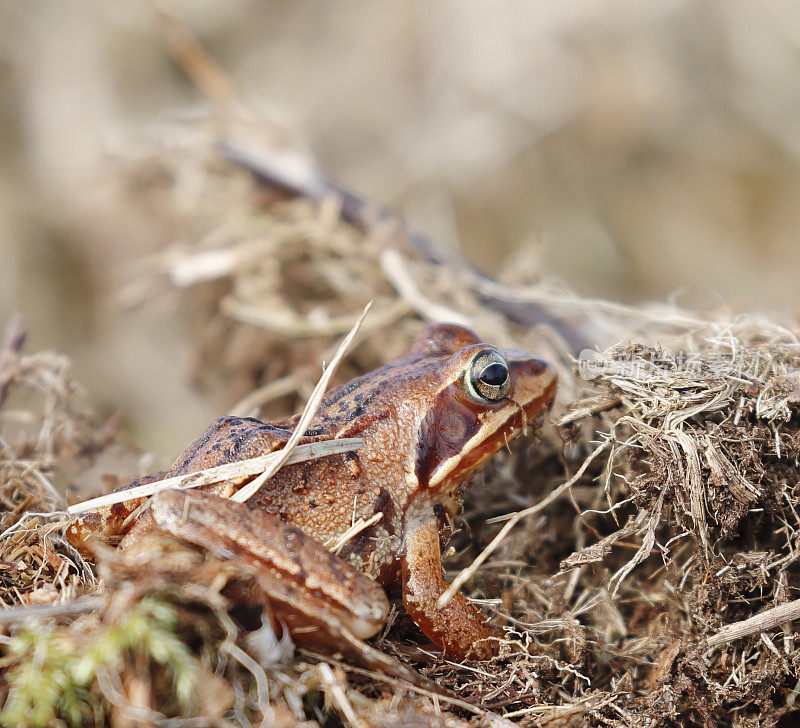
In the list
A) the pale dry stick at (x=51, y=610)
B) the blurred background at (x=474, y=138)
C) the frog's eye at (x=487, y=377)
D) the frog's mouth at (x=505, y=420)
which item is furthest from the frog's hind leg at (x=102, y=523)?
the blurred background at (x=474, y=138)

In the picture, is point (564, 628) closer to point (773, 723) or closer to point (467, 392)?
point (773, 723)

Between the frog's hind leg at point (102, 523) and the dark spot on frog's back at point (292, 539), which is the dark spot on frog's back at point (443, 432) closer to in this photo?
the dark spot on frog's back at point (292, 539)

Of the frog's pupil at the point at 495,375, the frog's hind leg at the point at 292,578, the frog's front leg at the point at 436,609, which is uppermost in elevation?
the frog's pupil at the point at 495,375

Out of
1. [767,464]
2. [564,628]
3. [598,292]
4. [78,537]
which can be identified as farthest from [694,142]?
[78,537]

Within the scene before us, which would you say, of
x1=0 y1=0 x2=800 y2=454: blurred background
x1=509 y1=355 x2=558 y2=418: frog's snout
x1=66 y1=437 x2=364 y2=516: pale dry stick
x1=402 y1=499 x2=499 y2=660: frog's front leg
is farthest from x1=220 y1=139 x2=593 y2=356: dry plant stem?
x1=66 y1=437 x2=364 y2=516: pale dry stick

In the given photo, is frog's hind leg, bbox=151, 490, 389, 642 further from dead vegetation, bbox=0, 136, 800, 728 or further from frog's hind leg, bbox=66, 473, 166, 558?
frog's hind leg, bbox=66, 473, 166, 558

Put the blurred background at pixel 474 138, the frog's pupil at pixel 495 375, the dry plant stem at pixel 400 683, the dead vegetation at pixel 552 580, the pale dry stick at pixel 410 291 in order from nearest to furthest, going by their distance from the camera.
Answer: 1. the dead vegetation at pixel 552 580
2. the dry plant stem at pixel 400 683
3. the frog's pupil at pixel 495 375
4. the pale dry stick at pixel 410 291
5. the blurred background at pixel 474 138

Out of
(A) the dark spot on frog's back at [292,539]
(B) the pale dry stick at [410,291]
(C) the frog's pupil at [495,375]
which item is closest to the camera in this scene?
(A) the dark spot on frog's back at [292,539]

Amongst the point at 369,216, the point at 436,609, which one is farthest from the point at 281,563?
the point at 369,216
